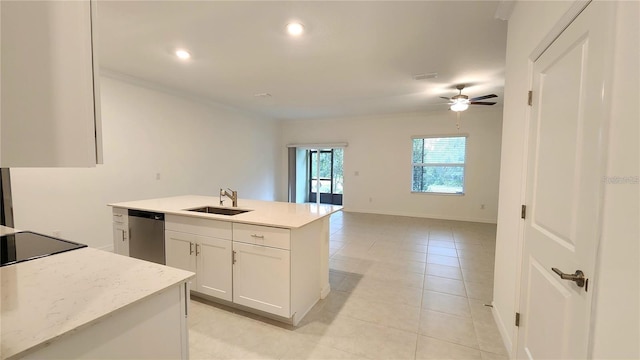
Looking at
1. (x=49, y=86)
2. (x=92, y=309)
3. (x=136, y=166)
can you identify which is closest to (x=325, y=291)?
(x=92, y=309)

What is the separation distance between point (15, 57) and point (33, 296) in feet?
2.60

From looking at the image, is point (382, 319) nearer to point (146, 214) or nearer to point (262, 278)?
point (262, 278)

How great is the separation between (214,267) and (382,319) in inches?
60.6

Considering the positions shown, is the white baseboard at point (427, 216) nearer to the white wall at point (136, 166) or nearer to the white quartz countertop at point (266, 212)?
the white wall at point (136, 166)

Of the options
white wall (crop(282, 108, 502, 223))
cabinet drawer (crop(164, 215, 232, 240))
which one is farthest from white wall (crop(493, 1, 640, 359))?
white wall (crop(282, 108, 502, 223))

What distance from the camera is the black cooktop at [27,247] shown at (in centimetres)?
120

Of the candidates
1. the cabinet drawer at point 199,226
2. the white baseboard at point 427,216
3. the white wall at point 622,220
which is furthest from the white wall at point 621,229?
the white baseboard at point 427,216

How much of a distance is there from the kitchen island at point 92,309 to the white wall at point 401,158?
6175 millimetres

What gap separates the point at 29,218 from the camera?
313 centimetres

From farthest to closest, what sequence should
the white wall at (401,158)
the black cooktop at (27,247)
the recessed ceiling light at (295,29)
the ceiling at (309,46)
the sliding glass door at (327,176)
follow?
the sliding glass door at (327,176) → the white wall at (401,158) → the recessed ceiling light at (295,29) → the ceiling at (309,46) → the black cooktop at (27,247)

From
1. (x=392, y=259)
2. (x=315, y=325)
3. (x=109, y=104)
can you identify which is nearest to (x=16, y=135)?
(x=315, y=325)

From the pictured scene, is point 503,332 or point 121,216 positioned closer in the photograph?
point 503,332

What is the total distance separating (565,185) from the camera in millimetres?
1197

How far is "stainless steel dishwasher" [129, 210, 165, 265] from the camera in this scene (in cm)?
261
